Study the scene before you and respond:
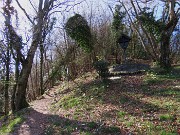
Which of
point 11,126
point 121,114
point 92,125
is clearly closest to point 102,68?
point 121,114

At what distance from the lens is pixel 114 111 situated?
10.1 metres

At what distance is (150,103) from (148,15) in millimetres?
10373

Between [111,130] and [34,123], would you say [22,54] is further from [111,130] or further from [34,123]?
[111,130]

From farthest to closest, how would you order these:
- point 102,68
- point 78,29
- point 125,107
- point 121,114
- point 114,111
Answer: point 78,29
point 102,68
point 125,107
point 114,111
point 121,114

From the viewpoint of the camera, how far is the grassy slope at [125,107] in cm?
846


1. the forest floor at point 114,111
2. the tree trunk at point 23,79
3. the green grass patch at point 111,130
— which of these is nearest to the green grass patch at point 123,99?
the forest floor at point 114,111

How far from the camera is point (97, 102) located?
38.2 ft

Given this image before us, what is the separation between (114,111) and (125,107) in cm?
52

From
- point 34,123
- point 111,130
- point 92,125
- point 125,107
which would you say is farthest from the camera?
point 34,123

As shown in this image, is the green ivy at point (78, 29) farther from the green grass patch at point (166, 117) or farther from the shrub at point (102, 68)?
the green grass patch at point (166, 117)

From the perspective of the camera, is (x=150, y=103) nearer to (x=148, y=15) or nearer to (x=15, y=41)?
(x=15, y=41)

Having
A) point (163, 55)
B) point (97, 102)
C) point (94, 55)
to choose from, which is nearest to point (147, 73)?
point (163, 55)

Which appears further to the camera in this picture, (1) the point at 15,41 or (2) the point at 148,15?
(2) the point at 148,15

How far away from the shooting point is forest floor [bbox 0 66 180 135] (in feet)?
27.8
